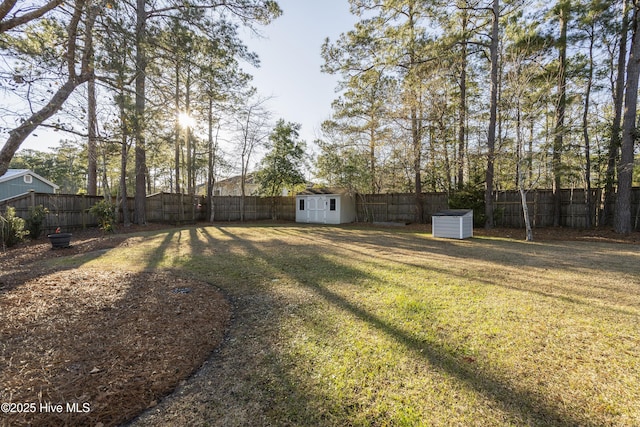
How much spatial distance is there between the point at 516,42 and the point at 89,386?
14444mm

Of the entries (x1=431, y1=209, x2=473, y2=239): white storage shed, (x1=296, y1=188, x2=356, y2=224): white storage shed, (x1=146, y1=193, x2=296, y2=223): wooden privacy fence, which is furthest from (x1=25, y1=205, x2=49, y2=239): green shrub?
(x1=431, y1=209, x2=473, y2=239): white storage shed

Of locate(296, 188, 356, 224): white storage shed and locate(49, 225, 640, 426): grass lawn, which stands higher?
locate(296, 188, 356, 224): white storage shed

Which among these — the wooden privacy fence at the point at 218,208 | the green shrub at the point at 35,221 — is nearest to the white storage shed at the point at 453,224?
the wooden privacy fence at the point at 218,208

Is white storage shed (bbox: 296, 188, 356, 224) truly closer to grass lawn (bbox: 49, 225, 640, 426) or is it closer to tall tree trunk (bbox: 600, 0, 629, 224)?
tall tree trunk (bbox: 600, 0, 629, 224)

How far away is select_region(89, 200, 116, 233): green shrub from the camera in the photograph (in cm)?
990

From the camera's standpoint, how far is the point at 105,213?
998 cm

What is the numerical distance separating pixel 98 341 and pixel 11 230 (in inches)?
316

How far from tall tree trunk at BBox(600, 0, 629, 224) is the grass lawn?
309 inches

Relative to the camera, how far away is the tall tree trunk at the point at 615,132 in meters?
9.51

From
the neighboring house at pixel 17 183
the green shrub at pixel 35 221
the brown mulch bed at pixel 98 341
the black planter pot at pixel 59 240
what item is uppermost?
the neighboring house at pixel 17 183

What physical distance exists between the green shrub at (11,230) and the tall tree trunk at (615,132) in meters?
19.1

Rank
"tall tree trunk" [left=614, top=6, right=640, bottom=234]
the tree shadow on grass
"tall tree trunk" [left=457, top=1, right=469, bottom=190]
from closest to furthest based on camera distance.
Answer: the tree shadow on grass < "tall tree trunk" [left=614, top=6, right=640, bottom=234] < "tall tree trunk" [left=457, top=1, right=469, bottom=190]

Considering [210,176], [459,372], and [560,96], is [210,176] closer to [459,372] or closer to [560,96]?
[459,372]

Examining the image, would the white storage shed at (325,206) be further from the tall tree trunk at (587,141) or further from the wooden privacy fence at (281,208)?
the tall tree trunk at (587,141)
